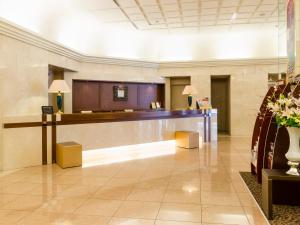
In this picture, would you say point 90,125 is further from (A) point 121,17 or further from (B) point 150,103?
(B) point 150,103

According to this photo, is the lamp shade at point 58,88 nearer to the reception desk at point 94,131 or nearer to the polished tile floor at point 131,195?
the reception desk at point 94,131

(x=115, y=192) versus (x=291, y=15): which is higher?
(x=291, y=15)

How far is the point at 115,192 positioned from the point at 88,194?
1.30 ft

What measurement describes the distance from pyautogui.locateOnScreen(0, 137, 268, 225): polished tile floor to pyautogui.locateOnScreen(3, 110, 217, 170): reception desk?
1.44 ft

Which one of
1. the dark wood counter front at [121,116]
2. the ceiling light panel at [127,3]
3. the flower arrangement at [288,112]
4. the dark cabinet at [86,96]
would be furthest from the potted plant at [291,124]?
the dark cabinet at [86,96]

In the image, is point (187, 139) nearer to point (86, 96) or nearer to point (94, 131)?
point (94, 131)

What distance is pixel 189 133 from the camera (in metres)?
7.30

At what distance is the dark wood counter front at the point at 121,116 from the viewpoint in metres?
5.87

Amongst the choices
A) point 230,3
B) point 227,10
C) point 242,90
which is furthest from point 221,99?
point 230,3

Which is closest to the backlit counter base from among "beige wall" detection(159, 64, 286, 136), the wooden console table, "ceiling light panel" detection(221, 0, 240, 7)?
"beige wall" detection(159, 64, 286, 136)

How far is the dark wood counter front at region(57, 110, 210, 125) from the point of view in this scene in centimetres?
587

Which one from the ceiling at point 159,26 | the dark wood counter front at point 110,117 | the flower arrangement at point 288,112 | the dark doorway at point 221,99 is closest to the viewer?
the flower arrangement at point 288,112

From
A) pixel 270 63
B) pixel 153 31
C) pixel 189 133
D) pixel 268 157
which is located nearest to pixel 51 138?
pixel 189 133

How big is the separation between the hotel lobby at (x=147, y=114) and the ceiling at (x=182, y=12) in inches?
2.3
